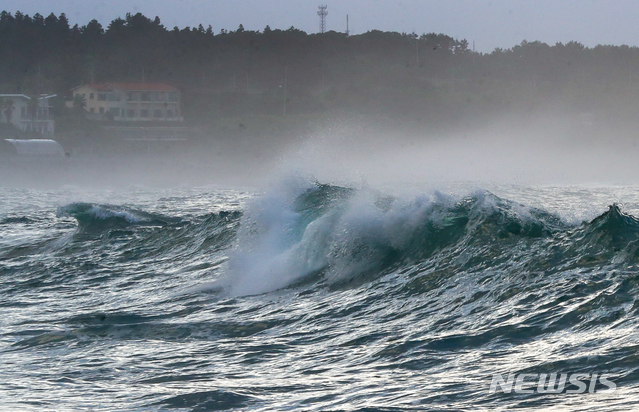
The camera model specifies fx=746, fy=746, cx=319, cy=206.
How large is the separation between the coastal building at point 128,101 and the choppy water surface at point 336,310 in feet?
220

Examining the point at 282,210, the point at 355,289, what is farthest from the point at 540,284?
the point at 282,210

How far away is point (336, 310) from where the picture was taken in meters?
8.35

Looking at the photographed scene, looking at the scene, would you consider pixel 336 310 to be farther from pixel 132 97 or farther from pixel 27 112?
pixel 132 97

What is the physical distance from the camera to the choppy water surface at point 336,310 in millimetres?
5711

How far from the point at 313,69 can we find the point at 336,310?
97510 mm

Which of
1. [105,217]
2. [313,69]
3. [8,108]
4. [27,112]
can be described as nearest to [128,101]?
[27,112]

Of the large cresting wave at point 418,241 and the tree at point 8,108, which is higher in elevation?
the tree at point 8,108

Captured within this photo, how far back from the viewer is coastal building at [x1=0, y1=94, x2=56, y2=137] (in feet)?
244

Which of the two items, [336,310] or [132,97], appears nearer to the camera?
[336,310]

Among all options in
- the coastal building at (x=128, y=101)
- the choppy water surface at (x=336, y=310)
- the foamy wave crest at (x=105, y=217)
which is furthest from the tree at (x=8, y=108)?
the choppy water surface at (x=336, y=310)

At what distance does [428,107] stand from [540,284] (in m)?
80.4

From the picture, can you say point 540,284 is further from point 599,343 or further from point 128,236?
point 128,236

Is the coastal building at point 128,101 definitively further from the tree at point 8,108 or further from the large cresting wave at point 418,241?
the large cresting wave at point 418,241

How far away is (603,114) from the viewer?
8656 cm
